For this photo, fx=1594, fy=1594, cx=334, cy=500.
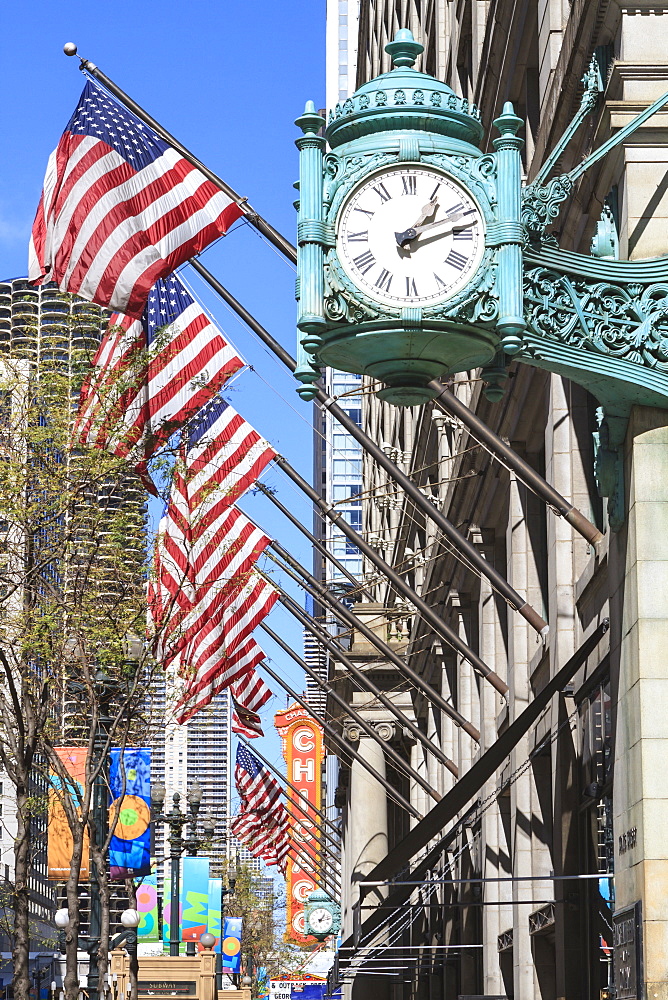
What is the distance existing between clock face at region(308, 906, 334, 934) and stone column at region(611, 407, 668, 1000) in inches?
3452

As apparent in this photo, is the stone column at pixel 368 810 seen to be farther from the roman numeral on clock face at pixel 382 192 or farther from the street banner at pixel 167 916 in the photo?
the roman numeral on clock face at pixel 382 192

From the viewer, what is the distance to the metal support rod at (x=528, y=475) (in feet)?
59.4

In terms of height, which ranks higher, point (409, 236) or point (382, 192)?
point (382, 192)

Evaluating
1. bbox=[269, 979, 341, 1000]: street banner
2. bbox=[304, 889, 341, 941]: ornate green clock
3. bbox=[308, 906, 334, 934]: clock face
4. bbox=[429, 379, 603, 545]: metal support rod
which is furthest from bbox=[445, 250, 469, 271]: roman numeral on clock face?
bbox=[269, 979, 341, 1000]: street banner

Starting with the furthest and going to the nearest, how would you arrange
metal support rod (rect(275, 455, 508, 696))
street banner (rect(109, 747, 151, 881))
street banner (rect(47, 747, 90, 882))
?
street banner (rect(109, 747, 151, 881)) < street banner (rect(47, 747, 90, 882)) < metal support rod (rect(275, 455, 508, 696))

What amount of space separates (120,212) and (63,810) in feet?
52.0

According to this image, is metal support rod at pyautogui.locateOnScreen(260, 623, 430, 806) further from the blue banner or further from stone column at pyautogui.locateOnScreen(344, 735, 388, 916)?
the blue banner

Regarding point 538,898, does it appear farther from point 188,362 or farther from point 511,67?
point 511,67

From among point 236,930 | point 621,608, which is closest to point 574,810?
point 621,608

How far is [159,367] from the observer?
81.6ft

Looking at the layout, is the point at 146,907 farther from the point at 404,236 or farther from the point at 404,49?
the point at 404,236

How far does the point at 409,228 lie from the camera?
32.2ft

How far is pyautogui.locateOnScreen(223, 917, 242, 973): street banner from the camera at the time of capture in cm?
9244

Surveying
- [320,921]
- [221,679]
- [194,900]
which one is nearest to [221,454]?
[221,679]
